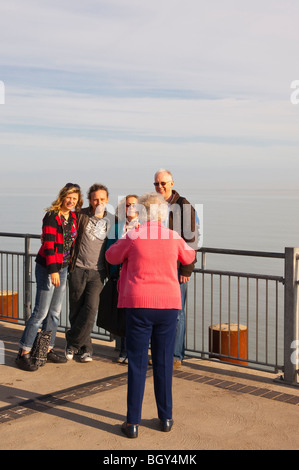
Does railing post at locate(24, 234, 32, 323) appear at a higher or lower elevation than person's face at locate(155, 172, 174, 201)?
lower

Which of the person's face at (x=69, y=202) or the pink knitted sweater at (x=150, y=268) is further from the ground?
the person's face at (x=69, y=202)

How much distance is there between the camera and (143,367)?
5.11 m

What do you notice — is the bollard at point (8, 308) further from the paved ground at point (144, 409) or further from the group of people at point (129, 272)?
the group of people at point (129, 272)

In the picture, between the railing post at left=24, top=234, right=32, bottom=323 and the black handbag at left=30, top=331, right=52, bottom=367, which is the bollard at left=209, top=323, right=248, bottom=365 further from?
the railing post at left=24, top=234, right=32, bottom=323

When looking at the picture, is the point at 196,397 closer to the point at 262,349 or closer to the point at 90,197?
the point at 90,197

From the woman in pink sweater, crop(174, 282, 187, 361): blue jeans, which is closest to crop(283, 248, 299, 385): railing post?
crop(174, 282, 187, 361): blue jeans

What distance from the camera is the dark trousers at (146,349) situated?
5004 millimetres

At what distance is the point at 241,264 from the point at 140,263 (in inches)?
1730

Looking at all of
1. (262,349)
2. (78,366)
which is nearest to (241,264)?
(262,349)

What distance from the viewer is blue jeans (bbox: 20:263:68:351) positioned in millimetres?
7224

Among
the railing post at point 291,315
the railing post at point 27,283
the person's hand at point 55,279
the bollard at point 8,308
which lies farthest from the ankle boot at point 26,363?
the railing post at point 291,315

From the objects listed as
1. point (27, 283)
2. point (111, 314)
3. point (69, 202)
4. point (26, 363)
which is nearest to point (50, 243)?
point (69, 202)

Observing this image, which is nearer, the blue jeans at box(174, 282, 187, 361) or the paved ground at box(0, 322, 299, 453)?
the paved ground at box(0, 322, 299, 453)

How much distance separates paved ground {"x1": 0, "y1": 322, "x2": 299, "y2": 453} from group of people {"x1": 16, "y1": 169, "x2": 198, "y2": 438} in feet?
0.70
